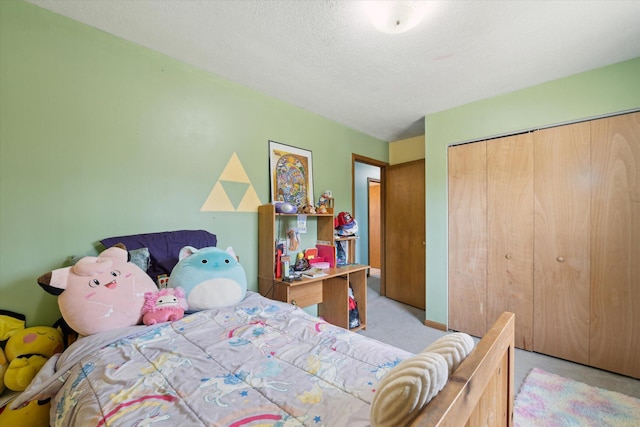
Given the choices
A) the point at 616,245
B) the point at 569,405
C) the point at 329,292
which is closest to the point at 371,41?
the point at 329,292

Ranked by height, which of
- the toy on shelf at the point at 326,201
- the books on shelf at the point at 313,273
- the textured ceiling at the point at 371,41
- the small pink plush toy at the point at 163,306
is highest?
the textured ceiling at the point at 371,41

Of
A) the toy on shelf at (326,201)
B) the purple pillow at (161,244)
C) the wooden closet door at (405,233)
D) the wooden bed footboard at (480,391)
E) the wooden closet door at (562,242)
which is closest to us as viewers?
the wooden bed footboard at (480,391)

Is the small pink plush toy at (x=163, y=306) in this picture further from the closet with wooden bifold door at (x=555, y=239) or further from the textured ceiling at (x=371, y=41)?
the closet with wooden bifold door at (x=555, y=239)

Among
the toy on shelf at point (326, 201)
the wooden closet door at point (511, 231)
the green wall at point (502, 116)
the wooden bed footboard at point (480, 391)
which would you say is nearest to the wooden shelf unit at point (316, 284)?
the toy on shelf at point (326, 201)

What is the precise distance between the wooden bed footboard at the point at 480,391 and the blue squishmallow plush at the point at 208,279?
4.24ft

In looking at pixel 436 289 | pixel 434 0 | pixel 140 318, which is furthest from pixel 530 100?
pixel 140 318

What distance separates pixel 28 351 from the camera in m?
1.21

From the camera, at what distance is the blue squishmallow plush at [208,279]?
A: 148 cm

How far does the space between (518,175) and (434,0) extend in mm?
1781

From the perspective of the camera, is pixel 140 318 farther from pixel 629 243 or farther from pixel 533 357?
pixel 629 243

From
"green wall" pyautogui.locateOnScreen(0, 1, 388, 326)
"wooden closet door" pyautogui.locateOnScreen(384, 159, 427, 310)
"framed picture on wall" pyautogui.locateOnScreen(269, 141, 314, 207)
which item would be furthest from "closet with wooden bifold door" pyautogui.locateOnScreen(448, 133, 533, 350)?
"green wall" pyautogui.locateOnScreen(0, 1, 388, 326)

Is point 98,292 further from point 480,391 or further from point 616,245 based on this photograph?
point 616,245

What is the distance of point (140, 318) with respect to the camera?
1321 millimetres

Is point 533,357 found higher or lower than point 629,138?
lower
